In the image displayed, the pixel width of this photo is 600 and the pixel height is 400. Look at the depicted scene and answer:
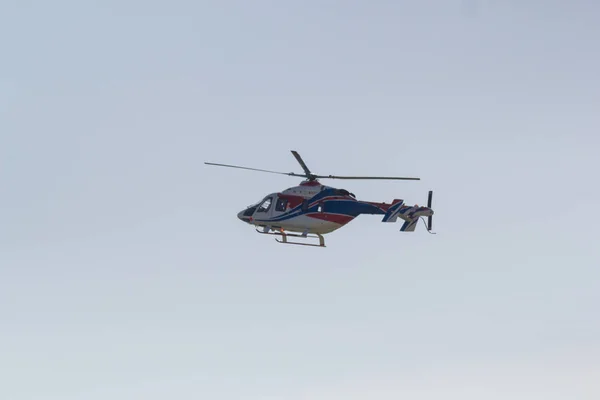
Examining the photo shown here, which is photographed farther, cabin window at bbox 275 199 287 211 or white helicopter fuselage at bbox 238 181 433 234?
cabin window at bbox 275 199 287 211

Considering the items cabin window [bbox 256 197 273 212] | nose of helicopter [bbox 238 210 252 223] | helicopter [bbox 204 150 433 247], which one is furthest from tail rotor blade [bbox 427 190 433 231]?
nose of helicopter [bbox 238 210 252 223]

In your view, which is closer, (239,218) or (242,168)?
(242,168)

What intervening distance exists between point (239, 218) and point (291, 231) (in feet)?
14.8

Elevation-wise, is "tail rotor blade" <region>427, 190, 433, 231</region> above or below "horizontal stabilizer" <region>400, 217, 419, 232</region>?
above

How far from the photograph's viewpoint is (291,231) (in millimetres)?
86062

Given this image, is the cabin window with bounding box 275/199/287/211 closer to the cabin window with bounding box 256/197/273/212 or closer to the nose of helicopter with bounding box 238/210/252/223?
the cabin window with bounding box 256/197/273/212

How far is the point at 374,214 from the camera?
84.5 m

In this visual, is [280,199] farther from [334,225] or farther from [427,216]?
[427,216]

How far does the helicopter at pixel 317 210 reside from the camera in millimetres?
Answer: 84250

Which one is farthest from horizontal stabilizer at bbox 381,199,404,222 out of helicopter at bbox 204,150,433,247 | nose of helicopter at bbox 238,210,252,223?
nose of helicopter at bbox 238,210,252,223

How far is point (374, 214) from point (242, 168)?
9.00 meters

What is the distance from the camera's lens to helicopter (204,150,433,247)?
84.2 meters

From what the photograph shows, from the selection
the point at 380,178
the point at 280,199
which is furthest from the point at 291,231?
the point at 380,178

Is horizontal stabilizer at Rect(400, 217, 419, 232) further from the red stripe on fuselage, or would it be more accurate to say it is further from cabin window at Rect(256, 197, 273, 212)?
cabin window at Rect(256, 197, 273, 212)
